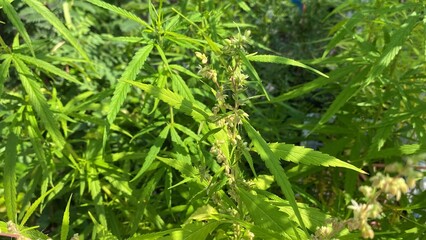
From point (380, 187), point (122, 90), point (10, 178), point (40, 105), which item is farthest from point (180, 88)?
point (380, 187)

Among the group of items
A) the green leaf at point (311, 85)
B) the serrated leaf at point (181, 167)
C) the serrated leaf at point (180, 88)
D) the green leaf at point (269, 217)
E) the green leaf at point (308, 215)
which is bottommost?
the green leaf at point (308, 215)

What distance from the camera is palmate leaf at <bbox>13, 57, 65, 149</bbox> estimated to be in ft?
3.61

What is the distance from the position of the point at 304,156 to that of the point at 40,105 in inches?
23.5

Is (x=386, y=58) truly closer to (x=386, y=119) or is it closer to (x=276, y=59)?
(x=386, y=119)

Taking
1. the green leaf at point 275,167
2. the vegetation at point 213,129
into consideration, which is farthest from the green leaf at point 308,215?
the green leaf at point 275,167

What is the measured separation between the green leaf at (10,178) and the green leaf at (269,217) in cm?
51

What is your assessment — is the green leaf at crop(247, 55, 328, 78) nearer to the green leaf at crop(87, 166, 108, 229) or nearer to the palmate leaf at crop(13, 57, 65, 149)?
the palmate leaf at crop(13, 57, 65, 149)

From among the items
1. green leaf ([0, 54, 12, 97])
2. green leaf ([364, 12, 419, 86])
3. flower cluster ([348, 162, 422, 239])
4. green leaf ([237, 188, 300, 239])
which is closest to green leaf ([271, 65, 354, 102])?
green leaf ([364, 12, 419, 86])

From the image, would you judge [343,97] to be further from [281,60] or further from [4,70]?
[4,70]

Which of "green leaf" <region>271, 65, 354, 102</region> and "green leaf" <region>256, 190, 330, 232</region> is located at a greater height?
"green leaf" <region>271, 65, 354, 102</region>

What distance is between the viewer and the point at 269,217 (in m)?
0.80

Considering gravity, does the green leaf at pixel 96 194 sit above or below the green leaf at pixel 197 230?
below

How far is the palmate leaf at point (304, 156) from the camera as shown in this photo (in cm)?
79

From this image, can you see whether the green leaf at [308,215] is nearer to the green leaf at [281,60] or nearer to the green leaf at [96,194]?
the green leaf at [281,60]
